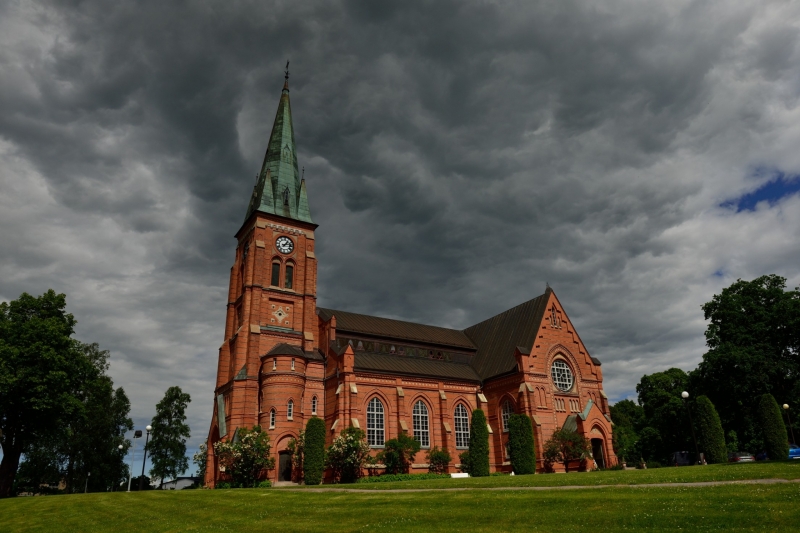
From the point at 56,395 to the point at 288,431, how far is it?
18.6 meters

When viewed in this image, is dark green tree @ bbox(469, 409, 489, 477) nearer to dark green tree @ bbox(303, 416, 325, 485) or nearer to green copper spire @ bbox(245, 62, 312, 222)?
dark green tree @ bbox(303, 416, 325, 485)

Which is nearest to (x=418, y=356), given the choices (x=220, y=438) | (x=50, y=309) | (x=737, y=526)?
(x=220, y=438)

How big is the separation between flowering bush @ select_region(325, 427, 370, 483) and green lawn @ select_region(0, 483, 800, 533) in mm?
15338

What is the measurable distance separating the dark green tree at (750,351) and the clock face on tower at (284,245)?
40.7 m

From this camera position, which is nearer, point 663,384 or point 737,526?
point 737,526

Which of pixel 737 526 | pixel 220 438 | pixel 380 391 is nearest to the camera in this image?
pixel 737 526

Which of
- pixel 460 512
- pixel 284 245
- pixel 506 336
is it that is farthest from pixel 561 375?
pixel 460 512

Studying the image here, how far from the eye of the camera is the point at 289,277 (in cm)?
4950

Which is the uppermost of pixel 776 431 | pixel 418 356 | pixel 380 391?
pixel 418 356

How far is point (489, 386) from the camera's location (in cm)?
4994

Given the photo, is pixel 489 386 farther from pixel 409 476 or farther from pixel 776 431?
pixel 776 431

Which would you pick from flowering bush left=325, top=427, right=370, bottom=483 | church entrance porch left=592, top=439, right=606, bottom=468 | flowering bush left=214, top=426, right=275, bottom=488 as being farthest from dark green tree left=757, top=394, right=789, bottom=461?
flowering bush left=214, top=426, right=275, bottom=488

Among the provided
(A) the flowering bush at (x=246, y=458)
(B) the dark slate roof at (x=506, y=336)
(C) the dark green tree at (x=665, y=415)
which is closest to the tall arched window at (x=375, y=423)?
(A) the flowering bush at (x=246, y=458)

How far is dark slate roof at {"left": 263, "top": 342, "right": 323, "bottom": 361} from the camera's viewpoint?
42.4 metres
